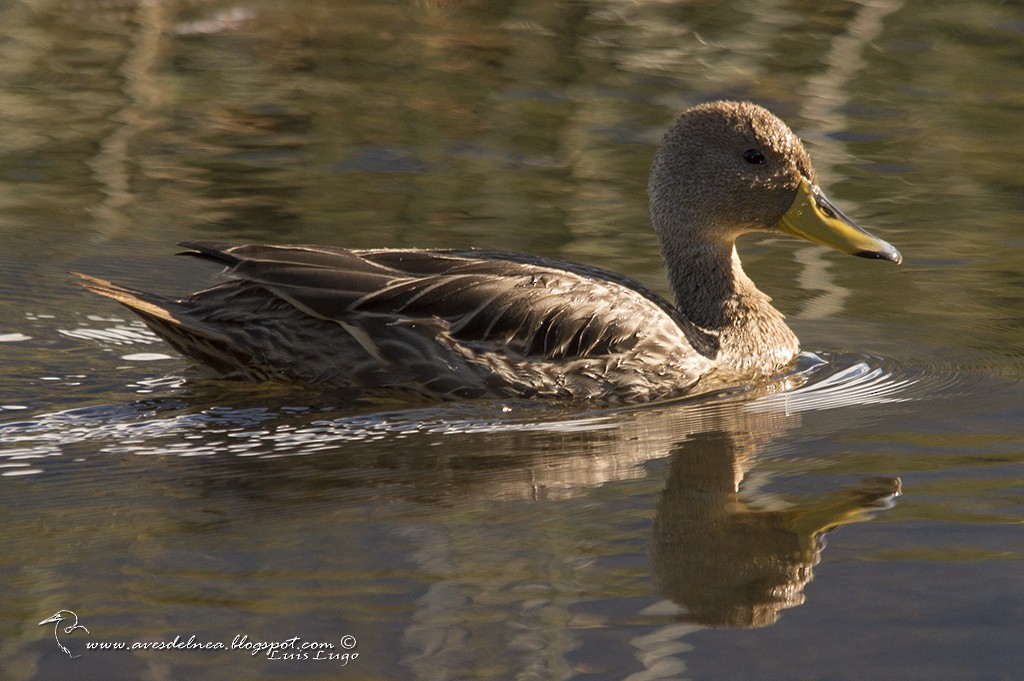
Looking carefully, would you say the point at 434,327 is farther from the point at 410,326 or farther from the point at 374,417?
the point at 374,417

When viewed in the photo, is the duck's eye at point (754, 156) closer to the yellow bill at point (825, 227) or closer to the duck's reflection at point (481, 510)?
the yellow bill at point (825, 227)

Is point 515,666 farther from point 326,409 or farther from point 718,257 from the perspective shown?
point 718,257

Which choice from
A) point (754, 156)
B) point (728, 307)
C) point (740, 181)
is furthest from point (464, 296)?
point (754, 156)

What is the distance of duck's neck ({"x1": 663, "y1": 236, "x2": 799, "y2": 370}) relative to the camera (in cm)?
759

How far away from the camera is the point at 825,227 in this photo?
305 inches

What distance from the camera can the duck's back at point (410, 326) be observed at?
22.9 feet

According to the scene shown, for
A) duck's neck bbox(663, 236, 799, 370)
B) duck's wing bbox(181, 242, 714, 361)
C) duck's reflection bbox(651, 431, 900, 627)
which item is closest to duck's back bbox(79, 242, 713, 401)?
duck's wing bbox(181, 242, 714, 361)

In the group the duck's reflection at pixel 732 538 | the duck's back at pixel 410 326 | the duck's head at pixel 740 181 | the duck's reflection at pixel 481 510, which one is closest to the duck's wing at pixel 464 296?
the duck's back at pixel 410 326

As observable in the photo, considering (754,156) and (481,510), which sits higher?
(754,156)

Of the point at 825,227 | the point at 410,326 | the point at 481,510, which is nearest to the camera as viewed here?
the point at 481,510

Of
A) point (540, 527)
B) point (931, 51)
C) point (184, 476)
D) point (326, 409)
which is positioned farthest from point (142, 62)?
point (540, 527)

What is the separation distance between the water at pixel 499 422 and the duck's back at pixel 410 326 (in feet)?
0.58

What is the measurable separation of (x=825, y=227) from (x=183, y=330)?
3.09 meters

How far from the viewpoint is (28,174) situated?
10320 millimetres
